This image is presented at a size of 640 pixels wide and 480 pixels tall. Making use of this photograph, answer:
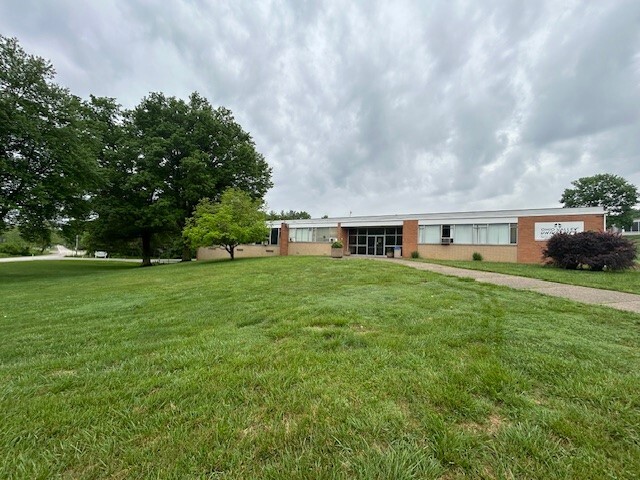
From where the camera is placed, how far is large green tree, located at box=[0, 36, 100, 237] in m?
15.4

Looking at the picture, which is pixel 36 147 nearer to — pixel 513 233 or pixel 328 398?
pixel 328 398

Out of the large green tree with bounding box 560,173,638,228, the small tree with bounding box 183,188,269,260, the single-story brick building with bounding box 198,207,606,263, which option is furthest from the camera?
the large green tree with bounding box 560,173,638,228

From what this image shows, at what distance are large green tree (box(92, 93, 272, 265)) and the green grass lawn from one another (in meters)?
21.4

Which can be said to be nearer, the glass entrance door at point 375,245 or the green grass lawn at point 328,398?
the green grass lawn at point 328,398

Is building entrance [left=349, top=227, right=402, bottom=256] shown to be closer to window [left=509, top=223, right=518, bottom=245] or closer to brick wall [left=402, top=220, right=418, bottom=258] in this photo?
brick wall [left=402, top=220, right=418, bottom=258]

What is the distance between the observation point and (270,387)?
2508 millimetres

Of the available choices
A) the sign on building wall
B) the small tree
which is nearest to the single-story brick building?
the sign on building wall

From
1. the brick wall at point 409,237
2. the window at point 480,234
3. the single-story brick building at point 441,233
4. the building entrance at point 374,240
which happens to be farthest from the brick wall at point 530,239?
the building entrance at point 374,240

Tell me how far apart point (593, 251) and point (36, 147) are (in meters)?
29.5

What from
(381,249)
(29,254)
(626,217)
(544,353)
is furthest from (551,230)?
(29,254)

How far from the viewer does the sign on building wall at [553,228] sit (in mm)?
17469

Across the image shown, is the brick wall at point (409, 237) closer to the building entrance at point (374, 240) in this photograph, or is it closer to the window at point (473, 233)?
the window at point (473, 233)

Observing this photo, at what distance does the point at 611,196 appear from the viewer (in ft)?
151

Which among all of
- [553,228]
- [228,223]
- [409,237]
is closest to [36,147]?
[228,223]
